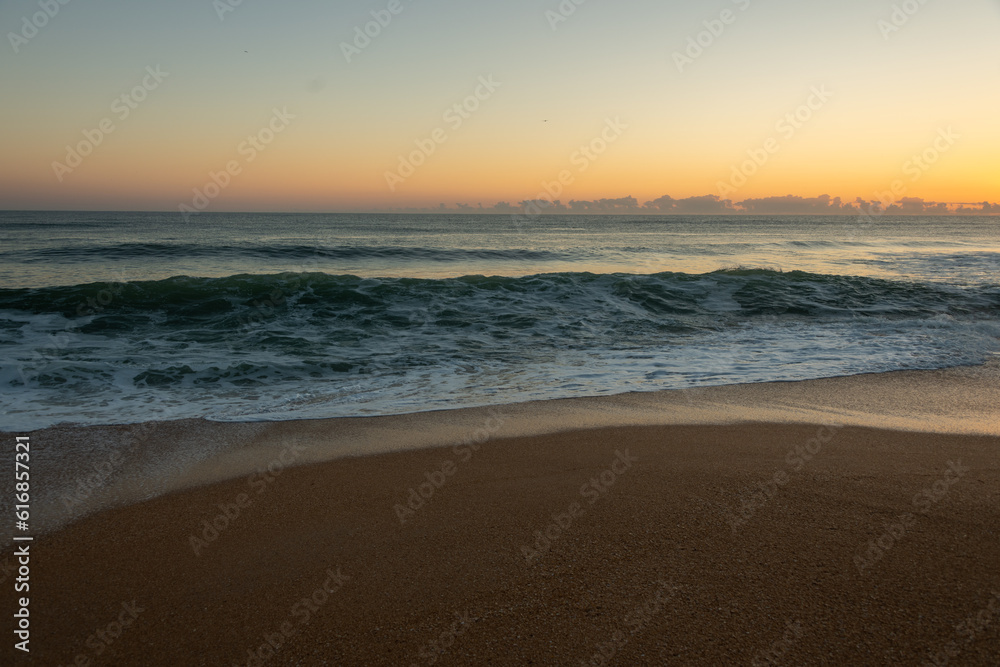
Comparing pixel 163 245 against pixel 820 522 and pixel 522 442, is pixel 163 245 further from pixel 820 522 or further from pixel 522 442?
pixel 820 522

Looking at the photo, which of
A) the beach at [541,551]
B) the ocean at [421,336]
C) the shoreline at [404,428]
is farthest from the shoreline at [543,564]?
the ocean at [421,336]

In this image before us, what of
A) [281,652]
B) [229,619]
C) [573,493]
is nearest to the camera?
[281,652]

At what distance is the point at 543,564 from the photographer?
8.92ft

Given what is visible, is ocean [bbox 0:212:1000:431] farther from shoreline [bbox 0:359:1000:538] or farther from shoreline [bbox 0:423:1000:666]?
shoreline [bbox 0:423:1000:666]

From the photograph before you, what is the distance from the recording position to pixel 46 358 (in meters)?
7.23

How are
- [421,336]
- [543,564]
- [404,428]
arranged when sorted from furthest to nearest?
[421,336], [404,428], [543,564]

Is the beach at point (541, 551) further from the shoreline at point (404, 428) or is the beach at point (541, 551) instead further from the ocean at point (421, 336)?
→ the ocean at point (421, 336)

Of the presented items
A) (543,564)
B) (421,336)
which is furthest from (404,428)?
(421,336)

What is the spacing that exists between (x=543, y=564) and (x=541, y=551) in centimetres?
13

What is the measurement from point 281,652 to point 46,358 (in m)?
7.12

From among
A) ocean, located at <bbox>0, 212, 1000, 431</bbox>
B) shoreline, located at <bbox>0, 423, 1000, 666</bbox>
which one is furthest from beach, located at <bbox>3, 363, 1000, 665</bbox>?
ocean, located at <bbox>0, 212, 1000, 431</bbox>

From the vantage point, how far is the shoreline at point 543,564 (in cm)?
221

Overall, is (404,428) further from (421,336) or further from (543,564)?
(421,336)

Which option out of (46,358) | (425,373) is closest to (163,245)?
(46,358)
